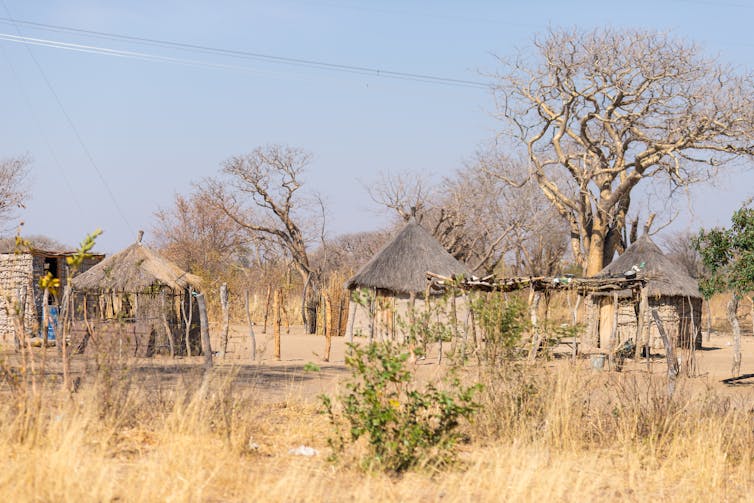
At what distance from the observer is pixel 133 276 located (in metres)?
15.6

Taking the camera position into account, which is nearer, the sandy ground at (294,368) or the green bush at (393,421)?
the green bush at (393,421)

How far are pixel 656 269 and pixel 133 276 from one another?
11.1 metres

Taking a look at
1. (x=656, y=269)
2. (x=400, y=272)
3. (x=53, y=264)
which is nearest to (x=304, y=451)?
(x=400, y=272)

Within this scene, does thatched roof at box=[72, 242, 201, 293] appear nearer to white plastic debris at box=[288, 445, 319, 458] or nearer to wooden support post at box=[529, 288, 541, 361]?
wooden support post at box=[529, 288, 541, 361]

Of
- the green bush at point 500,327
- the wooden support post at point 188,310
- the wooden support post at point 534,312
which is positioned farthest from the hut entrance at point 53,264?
the green bush at point 500,327

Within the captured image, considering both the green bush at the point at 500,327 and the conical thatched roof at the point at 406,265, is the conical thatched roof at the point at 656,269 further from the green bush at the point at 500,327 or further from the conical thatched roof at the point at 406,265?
the green bush at the point at 500,327

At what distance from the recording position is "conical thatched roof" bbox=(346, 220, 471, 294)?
20.6m

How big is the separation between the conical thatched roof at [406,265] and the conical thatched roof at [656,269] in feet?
11.9

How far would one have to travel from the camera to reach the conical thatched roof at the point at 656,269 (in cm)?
1933

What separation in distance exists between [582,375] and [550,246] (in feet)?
104

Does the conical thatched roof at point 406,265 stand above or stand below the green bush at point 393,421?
above

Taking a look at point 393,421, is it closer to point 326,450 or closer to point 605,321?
point 326,450

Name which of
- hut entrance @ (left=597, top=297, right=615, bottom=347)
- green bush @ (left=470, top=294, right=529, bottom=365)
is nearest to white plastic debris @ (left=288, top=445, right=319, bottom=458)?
green bush @ (left=470, top=294, right=529, bottom=365)

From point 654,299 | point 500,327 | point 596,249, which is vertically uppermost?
point 596,249
